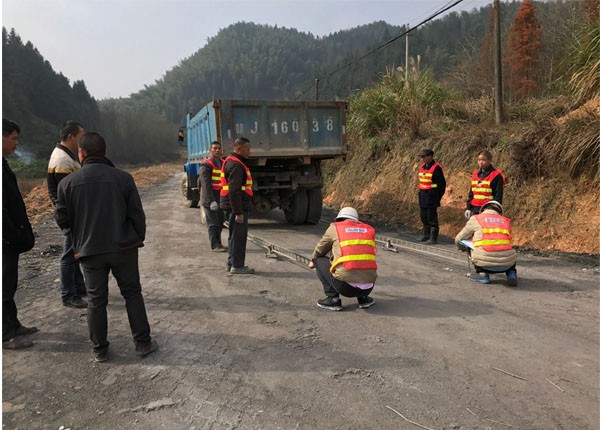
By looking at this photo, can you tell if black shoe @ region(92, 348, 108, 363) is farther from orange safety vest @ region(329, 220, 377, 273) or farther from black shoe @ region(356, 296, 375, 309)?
black shoe @ region(356, 296, 375, 309)

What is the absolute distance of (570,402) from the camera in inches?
110

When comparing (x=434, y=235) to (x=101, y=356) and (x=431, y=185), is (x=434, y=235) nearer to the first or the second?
(x=431, y=185)

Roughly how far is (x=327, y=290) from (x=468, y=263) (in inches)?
92.9

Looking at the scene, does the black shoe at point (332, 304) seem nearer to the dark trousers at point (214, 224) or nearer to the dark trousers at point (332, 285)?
the dark trousers at point (332, 285)

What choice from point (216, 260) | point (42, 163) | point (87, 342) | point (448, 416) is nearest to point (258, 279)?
point (216, 260)

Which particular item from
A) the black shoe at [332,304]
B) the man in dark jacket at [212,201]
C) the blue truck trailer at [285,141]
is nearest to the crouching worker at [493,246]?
the black shoe at [332,304]

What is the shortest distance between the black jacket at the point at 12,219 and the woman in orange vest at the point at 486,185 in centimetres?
549

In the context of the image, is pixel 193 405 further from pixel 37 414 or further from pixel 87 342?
pixel 87 342

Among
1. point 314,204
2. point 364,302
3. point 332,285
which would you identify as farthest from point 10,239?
point 314,204

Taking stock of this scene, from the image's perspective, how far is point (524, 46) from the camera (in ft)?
87.9

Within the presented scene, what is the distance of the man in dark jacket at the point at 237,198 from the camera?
548cm

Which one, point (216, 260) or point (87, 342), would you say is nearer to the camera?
point (87, 342)

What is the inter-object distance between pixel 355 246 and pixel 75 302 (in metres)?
2.95

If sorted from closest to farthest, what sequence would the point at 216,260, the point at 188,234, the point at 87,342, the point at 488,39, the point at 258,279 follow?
1. the point at 87,342
2. the point at 258,279
3. the point at 216,260
4. the point at 188,234
5. the point at 488,39
